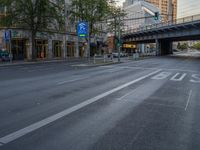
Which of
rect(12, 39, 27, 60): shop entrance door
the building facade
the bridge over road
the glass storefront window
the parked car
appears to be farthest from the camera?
the glass storefront window

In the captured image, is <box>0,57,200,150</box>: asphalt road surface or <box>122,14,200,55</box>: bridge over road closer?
<box>0,57,200,150</box>: asphalt road surface

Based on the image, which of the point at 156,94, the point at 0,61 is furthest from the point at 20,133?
the point at 0,61

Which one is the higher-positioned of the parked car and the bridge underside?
the bridge underside

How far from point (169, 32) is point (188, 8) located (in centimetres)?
6445

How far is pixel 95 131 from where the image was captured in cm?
559

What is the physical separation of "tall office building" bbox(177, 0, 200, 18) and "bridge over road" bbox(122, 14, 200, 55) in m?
36.7

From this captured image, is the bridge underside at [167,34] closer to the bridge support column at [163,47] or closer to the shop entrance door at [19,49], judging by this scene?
the bridge support column at [163,47]

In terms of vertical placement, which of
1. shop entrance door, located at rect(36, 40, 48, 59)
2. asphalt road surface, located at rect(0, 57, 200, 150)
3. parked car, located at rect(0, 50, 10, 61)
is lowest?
asphalt road surface, located at rect(0, 57, 200, 150)

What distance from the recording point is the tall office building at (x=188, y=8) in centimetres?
10531

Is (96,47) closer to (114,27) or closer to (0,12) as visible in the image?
(114,27)

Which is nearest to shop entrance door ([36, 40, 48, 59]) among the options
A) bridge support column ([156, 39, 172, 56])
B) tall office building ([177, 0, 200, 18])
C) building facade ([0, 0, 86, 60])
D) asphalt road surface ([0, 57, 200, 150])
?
building facade ([0, 0, 86, 60])

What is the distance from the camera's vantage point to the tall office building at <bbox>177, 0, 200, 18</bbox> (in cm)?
10531

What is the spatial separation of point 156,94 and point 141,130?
488 centimetres

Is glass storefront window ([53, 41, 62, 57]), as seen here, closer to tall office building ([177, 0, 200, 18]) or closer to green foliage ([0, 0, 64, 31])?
green foliage ([0, 0, 64, 31])
